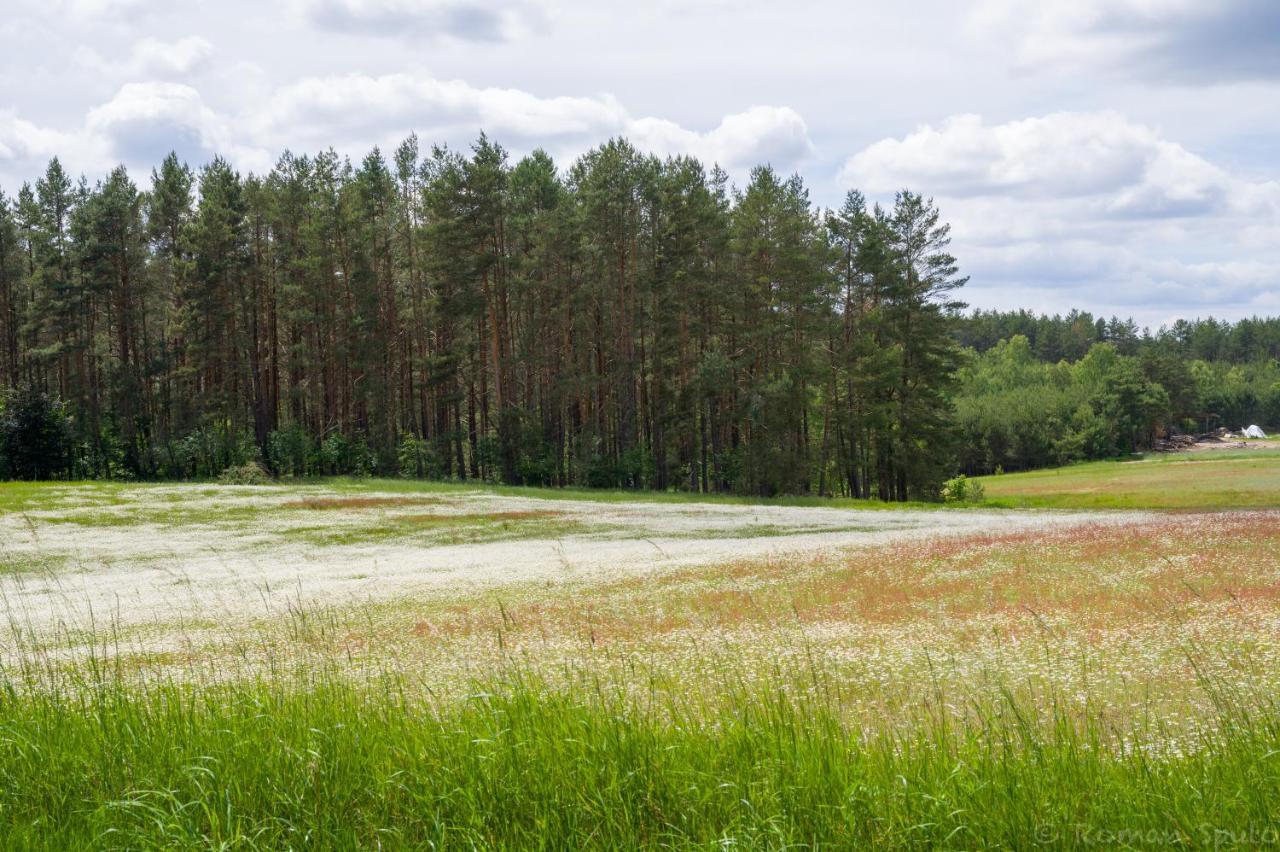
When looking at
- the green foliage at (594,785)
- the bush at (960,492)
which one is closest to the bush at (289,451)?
the bush at (960,492)

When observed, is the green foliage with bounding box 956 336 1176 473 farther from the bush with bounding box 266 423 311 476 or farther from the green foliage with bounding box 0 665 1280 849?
the green foliage with bounding box 0 665 1280 849

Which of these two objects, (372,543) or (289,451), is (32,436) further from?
(372,543)

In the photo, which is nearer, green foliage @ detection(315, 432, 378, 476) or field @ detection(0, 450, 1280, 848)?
field @ detection(0, 450, 1280, 848)

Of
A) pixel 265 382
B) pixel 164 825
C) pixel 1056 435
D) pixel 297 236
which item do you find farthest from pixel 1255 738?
pixel 1056 435

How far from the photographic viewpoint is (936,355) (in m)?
62.7

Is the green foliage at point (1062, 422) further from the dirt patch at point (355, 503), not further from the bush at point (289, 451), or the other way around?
the dirt patch at point (355, 503)

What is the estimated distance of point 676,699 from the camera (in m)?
9.32

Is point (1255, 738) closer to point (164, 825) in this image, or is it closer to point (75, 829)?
point (164, 825)

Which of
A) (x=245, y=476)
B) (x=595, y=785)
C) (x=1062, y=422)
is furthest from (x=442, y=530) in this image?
(x=1062, y=422)

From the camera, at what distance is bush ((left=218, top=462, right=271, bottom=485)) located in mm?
55656

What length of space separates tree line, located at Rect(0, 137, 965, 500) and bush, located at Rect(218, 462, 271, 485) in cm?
307

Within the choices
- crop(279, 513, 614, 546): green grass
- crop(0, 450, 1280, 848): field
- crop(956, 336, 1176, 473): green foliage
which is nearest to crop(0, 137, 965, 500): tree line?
crop(279, 513, 614, 546): green grass

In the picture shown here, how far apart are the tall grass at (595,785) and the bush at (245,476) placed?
52.9m

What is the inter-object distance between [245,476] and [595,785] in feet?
185
